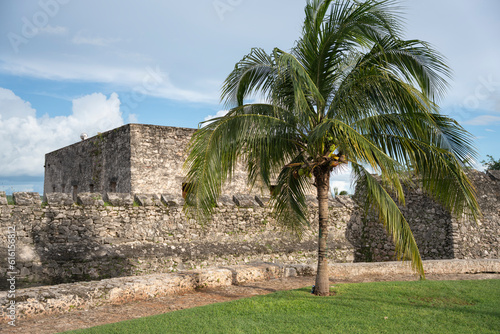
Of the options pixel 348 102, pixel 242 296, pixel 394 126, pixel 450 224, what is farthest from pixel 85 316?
pixel 450 224

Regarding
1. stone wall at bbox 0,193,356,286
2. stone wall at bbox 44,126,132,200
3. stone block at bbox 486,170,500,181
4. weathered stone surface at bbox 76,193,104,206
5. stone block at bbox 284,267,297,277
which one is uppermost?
stone wall at bbox 44,126,132,200

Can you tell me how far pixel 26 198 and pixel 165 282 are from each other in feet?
11.8

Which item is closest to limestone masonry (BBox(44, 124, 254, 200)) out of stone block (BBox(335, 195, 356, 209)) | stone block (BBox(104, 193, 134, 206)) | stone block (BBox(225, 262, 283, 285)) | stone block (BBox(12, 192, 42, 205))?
stone block (BBox(104, 193, 134, 206))

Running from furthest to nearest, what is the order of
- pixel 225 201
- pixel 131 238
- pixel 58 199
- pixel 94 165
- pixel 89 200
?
pixel 94 165 → pixel 225 201 → pixel 131 238 → pixel 89 200 → pixel 58 199

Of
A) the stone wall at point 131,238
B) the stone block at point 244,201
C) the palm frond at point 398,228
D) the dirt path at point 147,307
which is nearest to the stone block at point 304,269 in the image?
the dirt path at point 147,307

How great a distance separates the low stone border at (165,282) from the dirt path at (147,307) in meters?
0.14

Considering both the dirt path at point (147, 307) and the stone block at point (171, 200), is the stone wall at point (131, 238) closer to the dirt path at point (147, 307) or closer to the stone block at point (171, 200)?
the stone block at point (171, 200)

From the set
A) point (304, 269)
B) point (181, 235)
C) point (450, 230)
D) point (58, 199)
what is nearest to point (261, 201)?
point (181, 235)

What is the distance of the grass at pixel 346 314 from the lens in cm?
505

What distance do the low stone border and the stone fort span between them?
165 centimetres

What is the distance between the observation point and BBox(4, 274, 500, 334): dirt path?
5.24 metres

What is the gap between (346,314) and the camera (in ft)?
18.6

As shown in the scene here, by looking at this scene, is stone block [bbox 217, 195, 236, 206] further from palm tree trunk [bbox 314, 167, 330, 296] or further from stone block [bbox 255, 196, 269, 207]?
palm tree trunk [bbox 314, 167, 330, 296]

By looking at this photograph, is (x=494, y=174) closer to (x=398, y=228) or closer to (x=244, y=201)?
(x=244, y=201)
